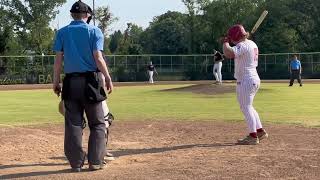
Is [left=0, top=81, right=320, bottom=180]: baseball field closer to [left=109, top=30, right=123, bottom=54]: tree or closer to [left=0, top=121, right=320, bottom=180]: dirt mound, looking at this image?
[left=0, top=121, right=320, bottom=180]: dirt mound

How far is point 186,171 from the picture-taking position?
21.0 ft

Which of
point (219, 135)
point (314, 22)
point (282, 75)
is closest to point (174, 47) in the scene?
point (314, 22)

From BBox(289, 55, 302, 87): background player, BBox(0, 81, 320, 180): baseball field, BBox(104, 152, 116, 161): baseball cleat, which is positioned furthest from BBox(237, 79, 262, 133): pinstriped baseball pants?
BBox(289, 55, 302, 87): background player

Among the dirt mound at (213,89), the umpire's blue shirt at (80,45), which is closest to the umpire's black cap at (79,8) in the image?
the umpire's blue shirt at (80,45)

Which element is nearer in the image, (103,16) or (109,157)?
(109,157)

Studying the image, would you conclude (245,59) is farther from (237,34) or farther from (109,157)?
(109,157)

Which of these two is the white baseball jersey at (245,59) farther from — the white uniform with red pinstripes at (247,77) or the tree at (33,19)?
the tree at (33,19)

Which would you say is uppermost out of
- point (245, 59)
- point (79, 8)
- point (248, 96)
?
point (79, 8)

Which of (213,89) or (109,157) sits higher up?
(109,157)

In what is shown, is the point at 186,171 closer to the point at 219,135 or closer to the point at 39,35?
the point at 219,135

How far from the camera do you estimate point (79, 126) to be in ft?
22.1

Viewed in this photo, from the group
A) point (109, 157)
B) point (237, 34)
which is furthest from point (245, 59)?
point (109, 157)

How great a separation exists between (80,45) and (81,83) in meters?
0.47

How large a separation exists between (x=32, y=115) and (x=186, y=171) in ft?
30.9
